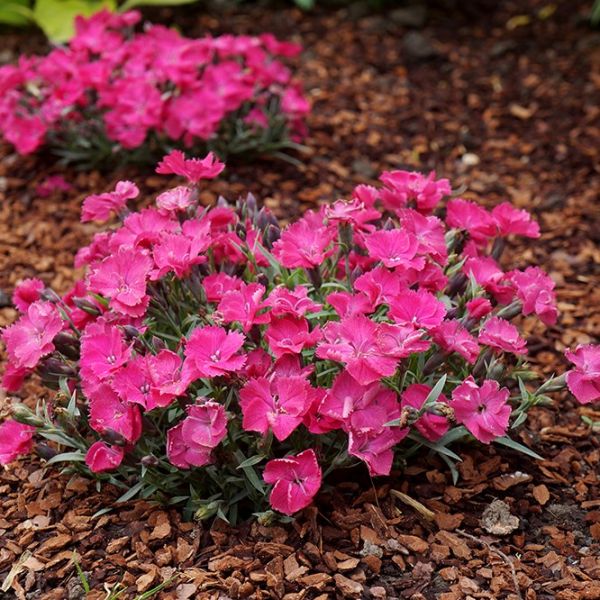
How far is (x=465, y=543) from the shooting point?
2.39 m

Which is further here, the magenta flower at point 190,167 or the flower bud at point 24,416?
the magenta flower at point 190,167

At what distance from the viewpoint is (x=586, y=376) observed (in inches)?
92.0

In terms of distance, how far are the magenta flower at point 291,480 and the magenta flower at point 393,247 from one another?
55 centimetres

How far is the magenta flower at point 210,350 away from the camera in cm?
217

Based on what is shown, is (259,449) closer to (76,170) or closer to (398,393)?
(398,393)

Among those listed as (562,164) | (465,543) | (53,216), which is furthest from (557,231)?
(53,216)

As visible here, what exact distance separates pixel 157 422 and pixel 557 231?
6.86 feet

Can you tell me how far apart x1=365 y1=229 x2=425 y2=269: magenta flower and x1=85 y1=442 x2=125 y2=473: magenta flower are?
2.63 feet

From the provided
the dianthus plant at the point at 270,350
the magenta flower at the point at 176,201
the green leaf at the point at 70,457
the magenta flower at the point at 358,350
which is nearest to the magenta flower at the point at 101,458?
the dianthus plant at the point at 270,350

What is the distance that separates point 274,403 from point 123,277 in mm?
524

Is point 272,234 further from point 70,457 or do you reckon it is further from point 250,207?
point 70,457

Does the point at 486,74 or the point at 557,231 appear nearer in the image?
the point at 557,231

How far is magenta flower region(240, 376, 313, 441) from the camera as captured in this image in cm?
213

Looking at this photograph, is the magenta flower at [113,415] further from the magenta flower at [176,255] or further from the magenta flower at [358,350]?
the magenta flower at [358,350]
